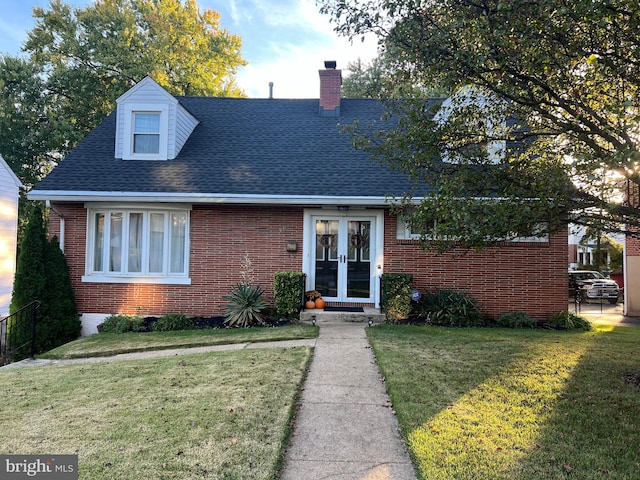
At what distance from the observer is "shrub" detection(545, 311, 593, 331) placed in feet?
29.9

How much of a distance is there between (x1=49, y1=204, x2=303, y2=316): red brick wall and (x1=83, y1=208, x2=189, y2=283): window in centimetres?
22

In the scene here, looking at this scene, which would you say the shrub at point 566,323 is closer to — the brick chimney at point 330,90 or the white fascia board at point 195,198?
the white fascia board at point 195,198

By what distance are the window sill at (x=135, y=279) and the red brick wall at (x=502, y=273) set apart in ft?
17.3

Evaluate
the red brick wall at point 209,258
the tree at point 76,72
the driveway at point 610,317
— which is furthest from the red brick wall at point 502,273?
the tree at point 76,72

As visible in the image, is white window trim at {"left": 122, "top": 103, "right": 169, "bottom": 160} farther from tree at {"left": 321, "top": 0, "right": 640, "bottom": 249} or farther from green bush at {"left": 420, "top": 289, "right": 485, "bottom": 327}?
green bush at {"left": 420, "top": 289, "right": 485, "bottom": 327}

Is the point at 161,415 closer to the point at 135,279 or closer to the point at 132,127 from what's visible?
the point at 135,279

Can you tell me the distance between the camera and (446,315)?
9.08 meters

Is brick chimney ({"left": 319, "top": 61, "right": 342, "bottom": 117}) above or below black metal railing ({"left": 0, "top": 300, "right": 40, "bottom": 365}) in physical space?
above

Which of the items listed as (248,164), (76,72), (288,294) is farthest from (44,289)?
(76,72)

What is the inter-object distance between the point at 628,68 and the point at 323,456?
5.60 metres

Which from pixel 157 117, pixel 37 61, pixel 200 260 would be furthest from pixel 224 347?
pixel 37 61

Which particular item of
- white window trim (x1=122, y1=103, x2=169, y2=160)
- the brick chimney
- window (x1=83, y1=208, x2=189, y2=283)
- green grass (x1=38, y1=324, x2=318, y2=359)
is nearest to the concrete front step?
green grass (x1=38, y1=324, x2=318, y2=359)

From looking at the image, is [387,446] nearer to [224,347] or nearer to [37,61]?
[224,347]

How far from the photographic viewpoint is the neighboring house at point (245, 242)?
9609 millimetres
